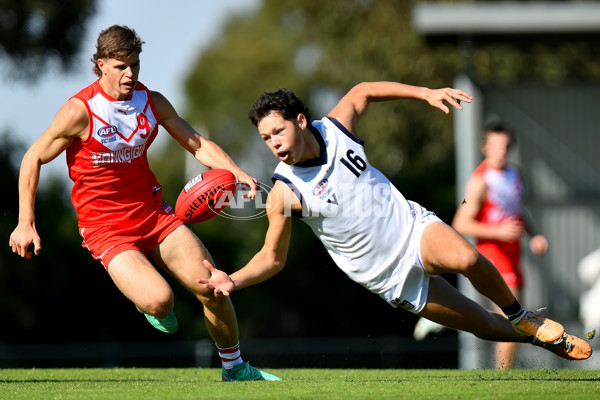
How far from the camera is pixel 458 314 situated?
5977mm

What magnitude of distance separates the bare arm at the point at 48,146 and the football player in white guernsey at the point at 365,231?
1.30 meters

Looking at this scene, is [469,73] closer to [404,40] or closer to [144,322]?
[144,322]

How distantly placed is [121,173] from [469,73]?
25.0 ft

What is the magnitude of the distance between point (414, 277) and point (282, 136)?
1.32 m

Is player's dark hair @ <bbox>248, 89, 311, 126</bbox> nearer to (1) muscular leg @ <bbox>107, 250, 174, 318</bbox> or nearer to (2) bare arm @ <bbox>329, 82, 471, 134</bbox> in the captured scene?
(2) bare arm @ <bbox>329, 82, 471, 134</bbox>

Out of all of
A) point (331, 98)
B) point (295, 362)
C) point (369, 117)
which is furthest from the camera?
point (331, 98)

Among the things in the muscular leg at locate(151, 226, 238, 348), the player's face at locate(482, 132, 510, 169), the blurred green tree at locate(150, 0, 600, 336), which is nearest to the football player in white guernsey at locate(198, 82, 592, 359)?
the muscular leg at locate(151, 226, 238, 348)

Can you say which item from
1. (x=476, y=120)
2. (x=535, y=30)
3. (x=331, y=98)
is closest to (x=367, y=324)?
(x=476, y=120)

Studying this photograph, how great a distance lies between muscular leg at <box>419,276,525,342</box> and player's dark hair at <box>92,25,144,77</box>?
2687mm

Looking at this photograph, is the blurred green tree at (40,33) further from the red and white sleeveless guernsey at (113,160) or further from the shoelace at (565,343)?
the shoelace at (565,343)

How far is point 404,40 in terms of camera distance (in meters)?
24.7

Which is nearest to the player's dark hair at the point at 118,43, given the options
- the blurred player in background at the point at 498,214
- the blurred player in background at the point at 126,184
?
the blurred player in background at the point at 126,184

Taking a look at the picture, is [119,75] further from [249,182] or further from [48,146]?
[249,182]

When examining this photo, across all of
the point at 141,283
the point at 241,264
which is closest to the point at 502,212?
the point at 141,283
